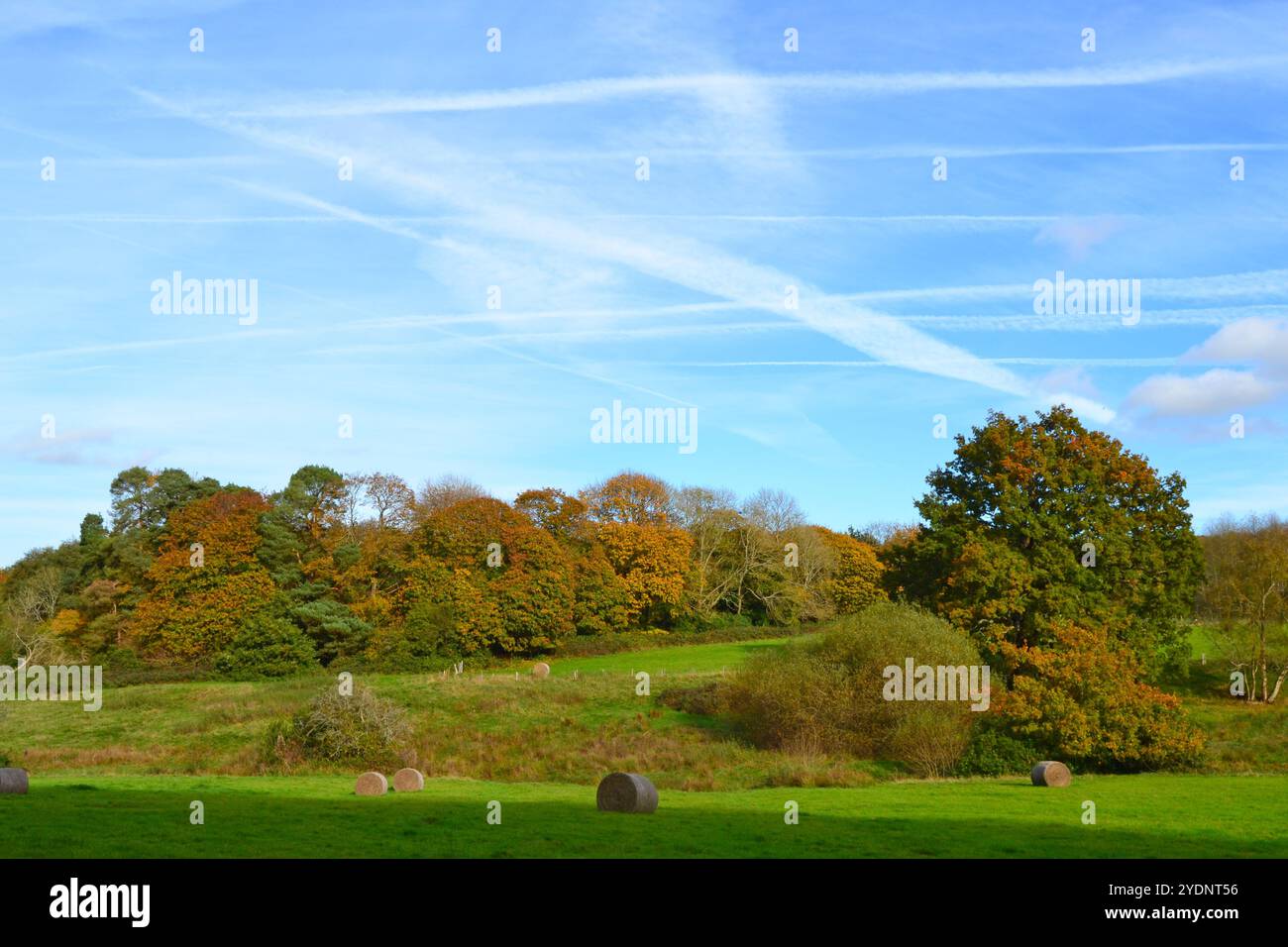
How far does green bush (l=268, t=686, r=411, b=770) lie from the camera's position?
1714 inches

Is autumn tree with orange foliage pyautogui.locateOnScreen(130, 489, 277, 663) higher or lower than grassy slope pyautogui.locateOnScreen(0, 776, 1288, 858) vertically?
higher

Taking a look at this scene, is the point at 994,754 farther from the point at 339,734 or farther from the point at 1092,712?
the point at 339,734

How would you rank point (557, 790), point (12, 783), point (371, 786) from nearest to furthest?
point (12, 783)
point (371, 786)
point (557, 790)

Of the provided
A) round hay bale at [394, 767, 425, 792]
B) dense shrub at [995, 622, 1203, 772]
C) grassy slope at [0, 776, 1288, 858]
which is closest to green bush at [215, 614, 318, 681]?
grassy slope at [0, 776, 1288, 858]

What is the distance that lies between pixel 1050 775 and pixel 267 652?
55399 mm

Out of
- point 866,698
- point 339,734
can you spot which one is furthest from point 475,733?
point 866,698

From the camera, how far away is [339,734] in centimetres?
4362

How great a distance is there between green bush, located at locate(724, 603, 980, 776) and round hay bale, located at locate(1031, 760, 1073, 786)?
701cm

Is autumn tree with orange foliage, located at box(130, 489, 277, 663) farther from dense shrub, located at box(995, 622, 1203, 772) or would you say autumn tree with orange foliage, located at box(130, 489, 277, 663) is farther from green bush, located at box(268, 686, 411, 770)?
dense shrub, located at box(995, 622, 1203, 772)

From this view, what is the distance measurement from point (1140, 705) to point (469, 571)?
48579 mm
